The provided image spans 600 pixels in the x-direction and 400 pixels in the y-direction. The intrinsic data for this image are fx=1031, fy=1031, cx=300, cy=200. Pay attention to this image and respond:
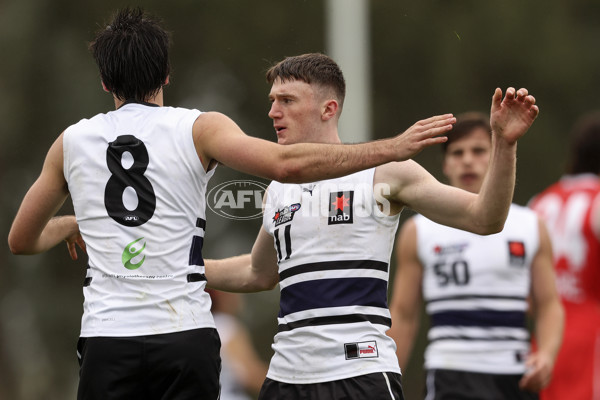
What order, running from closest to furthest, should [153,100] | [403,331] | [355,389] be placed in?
1. [153,100]
2. [355,389]
3. [403,331]

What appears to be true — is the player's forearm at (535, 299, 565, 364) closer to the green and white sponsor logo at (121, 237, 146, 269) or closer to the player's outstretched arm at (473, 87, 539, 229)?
the player's outstretched arm at (473, 87, 539, 229)

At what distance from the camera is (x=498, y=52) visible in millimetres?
16234

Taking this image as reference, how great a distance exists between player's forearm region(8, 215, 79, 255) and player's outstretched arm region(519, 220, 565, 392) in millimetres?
3130

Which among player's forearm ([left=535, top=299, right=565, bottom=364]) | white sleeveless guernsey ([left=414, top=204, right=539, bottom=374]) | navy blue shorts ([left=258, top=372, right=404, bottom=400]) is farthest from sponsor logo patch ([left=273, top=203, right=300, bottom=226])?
player's forearm ([left=535, top=299, right=565, bottom=364])

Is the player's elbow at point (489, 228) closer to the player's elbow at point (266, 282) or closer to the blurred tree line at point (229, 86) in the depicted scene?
the player's elbow at point (266, 282)

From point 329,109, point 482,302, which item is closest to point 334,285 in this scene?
point 329,109

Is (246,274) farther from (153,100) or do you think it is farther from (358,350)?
(153,100)

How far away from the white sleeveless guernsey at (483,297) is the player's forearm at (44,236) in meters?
2.86

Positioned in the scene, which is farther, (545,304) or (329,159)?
(545,304)

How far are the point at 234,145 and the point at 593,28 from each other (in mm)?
15668

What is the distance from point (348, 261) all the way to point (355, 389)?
23.1 inches

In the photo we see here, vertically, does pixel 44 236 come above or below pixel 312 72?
below

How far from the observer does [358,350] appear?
468cm

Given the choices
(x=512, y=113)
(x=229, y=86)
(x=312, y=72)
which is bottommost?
(x=512, y=113)
